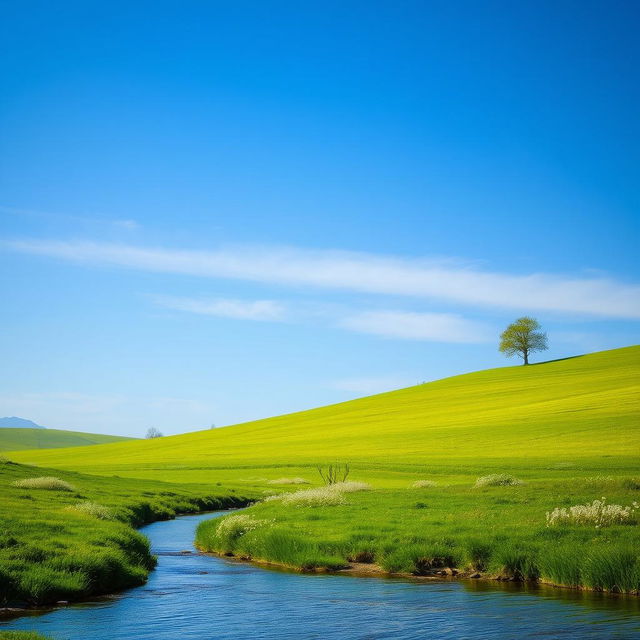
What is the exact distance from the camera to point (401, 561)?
23469mm

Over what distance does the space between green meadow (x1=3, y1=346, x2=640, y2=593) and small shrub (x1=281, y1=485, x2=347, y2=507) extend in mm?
107

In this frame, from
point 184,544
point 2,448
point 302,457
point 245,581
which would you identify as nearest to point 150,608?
point 245,581

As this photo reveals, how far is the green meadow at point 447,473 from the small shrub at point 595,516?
53 millimetres

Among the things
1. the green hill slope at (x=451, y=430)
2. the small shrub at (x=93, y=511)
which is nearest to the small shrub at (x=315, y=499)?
the small shrub at (x=93, y=511)

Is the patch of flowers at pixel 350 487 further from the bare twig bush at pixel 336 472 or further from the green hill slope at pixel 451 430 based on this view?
the green hill slope at pixel 451 430

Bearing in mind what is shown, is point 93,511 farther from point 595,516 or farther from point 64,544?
point 595,516

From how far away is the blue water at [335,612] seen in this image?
1530 centimetres

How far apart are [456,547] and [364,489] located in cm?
2180

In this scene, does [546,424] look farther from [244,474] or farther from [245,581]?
[245,581]

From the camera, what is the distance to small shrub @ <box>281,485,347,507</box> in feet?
120

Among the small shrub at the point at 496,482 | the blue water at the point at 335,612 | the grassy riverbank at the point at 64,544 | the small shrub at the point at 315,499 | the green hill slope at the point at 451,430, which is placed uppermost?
the green hill slope at the point at 451,430

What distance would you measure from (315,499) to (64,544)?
16928 mm

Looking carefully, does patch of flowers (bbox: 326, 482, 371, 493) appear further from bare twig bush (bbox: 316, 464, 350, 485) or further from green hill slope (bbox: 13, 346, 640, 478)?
green hill slope (bbox: 13, 346, 640, 478)

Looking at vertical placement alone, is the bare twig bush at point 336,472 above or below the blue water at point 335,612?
above
